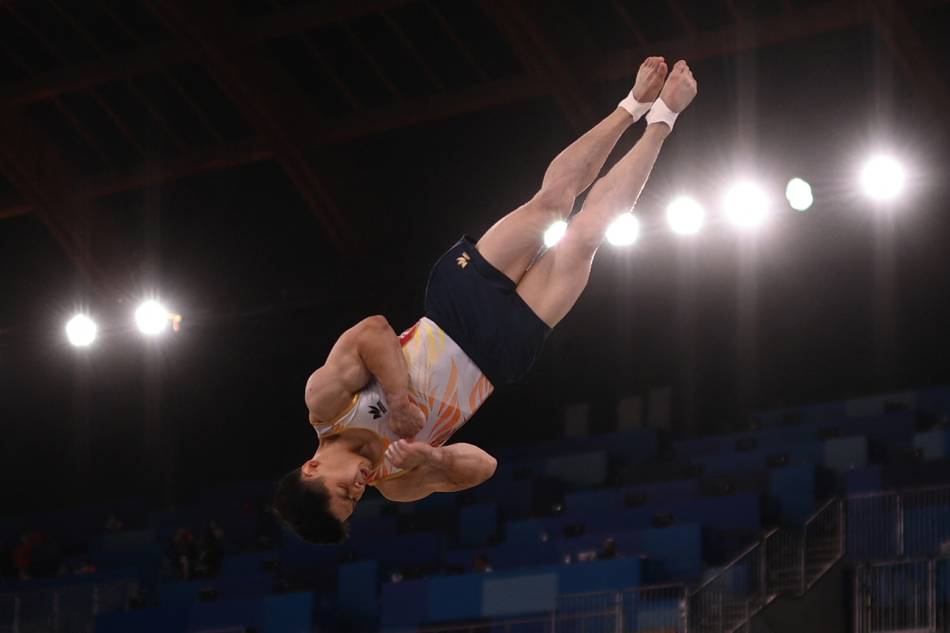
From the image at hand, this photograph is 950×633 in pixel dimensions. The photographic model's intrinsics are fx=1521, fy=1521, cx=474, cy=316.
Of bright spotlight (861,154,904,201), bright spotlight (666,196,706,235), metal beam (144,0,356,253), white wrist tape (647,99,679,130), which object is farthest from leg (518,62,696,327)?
metal beam (144,0,356,253)

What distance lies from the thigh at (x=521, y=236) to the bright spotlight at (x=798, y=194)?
8.02 meters

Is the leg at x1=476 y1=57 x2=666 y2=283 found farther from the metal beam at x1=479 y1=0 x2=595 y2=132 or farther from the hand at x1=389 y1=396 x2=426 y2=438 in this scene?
the metal beam at x1=479 y1=0 x2=595 y2=132

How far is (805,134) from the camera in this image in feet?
49.7

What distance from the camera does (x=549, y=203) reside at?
23.4 ft

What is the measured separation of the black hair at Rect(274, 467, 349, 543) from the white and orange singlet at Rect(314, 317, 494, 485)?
282 mm

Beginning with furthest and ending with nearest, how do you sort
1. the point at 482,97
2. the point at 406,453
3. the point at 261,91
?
1. the point at 261,91
2. the point at 482,97
3. the point at 406,453

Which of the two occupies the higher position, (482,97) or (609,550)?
(482,97)

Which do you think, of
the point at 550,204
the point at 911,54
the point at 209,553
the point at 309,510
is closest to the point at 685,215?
the point at 911,54

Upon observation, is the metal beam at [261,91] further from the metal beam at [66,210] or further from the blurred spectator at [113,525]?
the blurred spectator at [113,525]

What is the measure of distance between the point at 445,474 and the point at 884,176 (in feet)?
28.5

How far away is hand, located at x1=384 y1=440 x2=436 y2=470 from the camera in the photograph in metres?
6.11

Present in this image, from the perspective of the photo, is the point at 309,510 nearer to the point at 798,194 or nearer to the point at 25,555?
the point at 798,194

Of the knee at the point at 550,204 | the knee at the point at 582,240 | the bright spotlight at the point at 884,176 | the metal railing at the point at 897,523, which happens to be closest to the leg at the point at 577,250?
the knee at the point at 582,240

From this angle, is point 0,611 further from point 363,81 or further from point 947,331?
point 947,331
